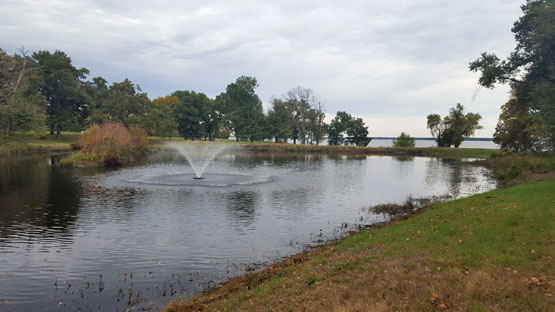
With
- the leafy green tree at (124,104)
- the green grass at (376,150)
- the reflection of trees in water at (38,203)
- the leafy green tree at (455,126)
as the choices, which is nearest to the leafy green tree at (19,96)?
the leafy green tree at (124,104)

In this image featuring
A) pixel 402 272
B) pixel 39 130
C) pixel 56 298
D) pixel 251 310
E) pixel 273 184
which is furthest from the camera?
pixel 39 130

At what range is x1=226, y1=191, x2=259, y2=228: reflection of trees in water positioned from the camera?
86.4 ft

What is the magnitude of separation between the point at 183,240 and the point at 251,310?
11.9 metres

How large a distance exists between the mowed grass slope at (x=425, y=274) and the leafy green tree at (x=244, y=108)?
12886 cm

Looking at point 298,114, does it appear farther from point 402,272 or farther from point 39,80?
point 402,272

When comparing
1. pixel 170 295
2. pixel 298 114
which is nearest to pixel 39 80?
pixel 298 114

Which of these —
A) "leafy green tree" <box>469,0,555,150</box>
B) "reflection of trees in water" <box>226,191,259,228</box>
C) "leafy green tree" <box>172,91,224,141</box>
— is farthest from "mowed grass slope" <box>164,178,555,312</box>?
"leafy green tree" <box>172,91,224,141</box>

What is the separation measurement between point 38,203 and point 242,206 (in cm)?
1841

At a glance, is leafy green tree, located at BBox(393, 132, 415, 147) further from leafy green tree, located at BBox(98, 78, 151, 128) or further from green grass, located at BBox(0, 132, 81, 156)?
green grass, located at BBox(0, 132, 81, 156)

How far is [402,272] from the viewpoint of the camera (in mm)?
11703

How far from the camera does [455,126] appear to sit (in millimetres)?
128375

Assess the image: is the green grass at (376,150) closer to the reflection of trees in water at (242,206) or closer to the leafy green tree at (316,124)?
the leafy green tree at (316,124)

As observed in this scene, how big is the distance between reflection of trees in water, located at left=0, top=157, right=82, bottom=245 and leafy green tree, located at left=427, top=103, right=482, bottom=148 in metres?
125

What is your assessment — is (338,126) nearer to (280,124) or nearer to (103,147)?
(280,124)
